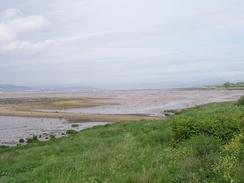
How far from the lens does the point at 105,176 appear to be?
9.64 metres

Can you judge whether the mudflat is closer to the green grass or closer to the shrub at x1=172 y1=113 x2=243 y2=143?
the shrub at x1=172 y1=113 x2=243 y2=143

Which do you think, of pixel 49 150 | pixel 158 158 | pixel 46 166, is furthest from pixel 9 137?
pixel 158 158

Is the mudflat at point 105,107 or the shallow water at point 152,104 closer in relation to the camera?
the mudflat at point 105,107

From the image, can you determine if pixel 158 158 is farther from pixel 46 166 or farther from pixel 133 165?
pixel 46 166

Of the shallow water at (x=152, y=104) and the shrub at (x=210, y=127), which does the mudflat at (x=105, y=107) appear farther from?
the shrub at (x=210, y=127)

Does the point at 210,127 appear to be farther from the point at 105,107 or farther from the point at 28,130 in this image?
the point at 105,107

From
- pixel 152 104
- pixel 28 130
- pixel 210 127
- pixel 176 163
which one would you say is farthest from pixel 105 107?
pixel 176 163

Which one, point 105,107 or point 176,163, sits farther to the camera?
point 105,107

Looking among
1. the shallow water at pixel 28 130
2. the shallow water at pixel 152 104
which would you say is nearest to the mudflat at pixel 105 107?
the shallow water at pixel 152 104

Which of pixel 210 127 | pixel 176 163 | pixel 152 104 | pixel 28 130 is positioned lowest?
pixel 28 130

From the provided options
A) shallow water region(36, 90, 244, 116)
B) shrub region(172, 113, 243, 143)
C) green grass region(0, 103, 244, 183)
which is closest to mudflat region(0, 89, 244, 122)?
shallow water region(36, 90, 244, 116)

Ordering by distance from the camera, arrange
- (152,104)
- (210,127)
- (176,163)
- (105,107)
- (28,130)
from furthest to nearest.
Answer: (152,104) → (105,107) → (28,130) → (210,127) → (176,163)

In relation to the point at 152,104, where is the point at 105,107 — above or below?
below

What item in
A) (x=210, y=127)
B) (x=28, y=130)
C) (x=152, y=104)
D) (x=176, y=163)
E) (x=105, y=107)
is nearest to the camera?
(x=176, y=163)
